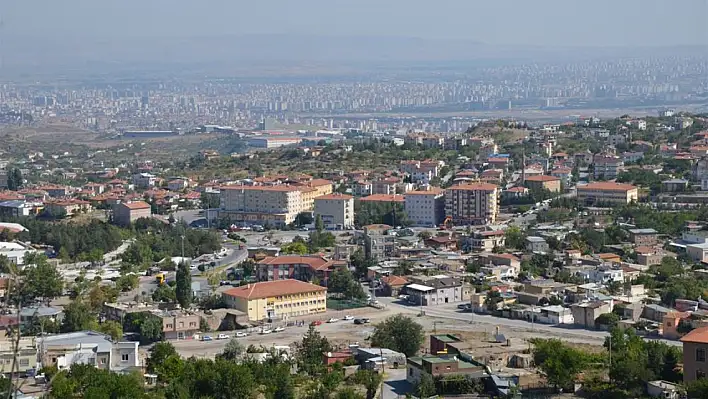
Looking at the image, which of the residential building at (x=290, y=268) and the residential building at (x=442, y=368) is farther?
the residential building at (x=290, y=268)

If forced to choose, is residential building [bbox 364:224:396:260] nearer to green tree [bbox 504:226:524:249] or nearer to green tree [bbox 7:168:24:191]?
green tree [bbox 504:226:524:249]

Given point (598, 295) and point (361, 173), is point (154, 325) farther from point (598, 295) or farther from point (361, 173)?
point (361, 173)

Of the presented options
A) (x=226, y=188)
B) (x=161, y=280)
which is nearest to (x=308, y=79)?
(x=226, y=188)

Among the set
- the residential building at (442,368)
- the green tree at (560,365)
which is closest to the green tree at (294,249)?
the residential building at (442,368)

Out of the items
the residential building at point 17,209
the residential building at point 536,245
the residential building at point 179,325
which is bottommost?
the residential building at point 17,209

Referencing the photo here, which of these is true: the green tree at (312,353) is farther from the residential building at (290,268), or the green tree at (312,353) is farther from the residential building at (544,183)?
the residential building at (544,183)

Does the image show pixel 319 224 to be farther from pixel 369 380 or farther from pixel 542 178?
pixel 369 380

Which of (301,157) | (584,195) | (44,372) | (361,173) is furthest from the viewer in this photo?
(301,157)

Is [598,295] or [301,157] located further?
[301,157]
